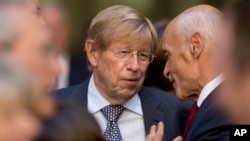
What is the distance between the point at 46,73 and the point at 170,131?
8.35 ft

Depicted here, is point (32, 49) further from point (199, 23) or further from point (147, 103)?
point (147, 103)

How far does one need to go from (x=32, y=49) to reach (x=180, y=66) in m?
2.54

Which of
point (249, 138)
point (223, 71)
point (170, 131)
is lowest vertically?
point (170, 131)

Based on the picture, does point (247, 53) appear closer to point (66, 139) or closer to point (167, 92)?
point (66, 139)

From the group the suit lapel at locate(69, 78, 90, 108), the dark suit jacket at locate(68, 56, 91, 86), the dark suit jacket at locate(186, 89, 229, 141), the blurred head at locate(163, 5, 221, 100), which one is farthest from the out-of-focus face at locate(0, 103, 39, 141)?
the dark suit jacket at locate(68, 56, 91, 86)

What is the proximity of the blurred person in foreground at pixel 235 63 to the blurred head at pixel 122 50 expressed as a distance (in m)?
2.24

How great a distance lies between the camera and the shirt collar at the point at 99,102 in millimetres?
4410

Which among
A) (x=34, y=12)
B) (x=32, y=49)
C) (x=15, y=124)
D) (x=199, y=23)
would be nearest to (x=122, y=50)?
(x=199, y=23)

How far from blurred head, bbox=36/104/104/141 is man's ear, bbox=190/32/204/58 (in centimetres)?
168

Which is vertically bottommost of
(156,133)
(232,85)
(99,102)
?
(156,133)

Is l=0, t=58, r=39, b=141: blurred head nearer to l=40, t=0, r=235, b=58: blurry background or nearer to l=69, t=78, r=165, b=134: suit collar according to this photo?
l=69, t=78, r=165, b=134: suit collar

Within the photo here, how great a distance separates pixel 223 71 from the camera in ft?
6.81

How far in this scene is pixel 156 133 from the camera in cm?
413

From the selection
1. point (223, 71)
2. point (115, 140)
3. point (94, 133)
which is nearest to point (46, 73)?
point (223, 71)
